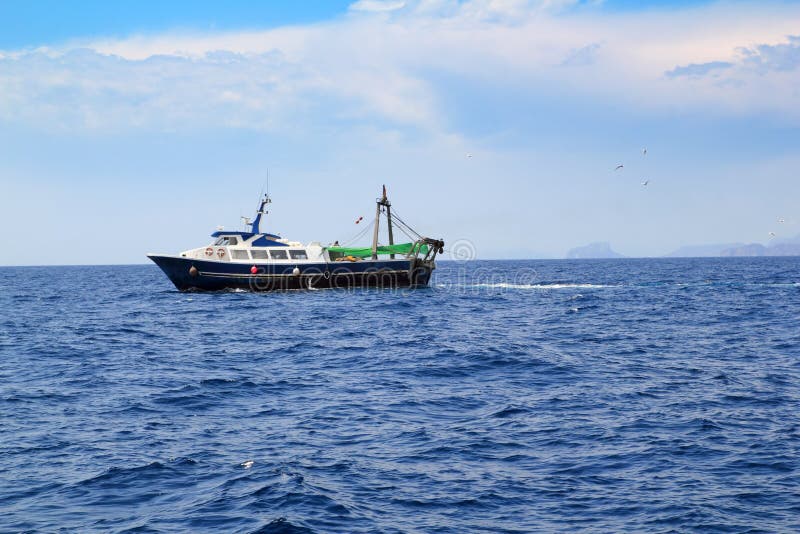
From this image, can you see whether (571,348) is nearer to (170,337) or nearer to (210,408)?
(210,408)

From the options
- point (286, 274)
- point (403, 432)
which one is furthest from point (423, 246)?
point (403, 432)

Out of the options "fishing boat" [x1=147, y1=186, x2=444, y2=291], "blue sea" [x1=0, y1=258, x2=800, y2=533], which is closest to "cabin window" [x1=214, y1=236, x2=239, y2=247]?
"fishing boat" [x1=147, y1=186, x2=444, y2=291]

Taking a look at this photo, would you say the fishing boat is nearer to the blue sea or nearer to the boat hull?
the boat hull

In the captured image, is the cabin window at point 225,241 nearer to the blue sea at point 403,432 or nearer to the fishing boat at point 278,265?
the fishing boat at point 278,265

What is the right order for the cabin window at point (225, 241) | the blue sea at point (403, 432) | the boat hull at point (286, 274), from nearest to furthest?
the blue sea at point (403, 432), the boat hull at point (286, 274), the cabin window at point (225, 241)

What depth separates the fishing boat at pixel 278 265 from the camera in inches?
2114

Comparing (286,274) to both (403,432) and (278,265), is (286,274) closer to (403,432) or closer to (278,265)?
(278,265)

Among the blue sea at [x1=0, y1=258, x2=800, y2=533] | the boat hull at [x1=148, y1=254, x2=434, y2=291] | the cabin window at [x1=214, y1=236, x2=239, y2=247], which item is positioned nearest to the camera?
the blue sea at [x1=0, y1=258, x2=800, y2=533]

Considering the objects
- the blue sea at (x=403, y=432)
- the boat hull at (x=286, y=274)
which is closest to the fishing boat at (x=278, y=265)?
the boat hull at (x=286, y=274)

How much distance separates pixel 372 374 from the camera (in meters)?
21.8

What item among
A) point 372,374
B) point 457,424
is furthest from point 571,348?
point 457,424

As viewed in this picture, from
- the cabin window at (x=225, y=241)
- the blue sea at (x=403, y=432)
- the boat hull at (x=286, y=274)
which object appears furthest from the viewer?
the cabin window at (x=225, y=241)

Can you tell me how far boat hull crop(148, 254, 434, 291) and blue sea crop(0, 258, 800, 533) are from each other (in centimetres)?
2205

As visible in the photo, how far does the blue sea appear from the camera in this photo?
35.5 ft
